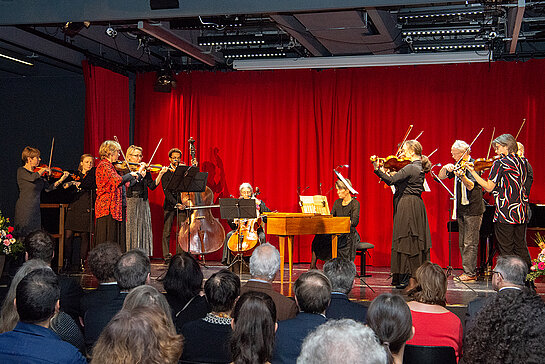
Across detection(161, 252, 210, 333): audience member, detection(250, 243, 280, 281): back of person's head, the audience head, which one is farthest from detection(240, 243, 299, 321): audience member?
the audience head

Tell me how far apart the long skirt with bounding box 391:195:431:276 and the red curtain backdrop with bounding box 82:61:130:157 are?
5.09m

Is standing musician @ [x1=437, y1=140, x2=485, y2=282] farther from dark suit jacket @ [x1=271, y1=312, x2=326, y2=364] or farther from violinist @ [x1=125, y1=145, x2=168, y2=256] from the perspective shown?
dark suit jacket @ [x1=271, y1=312, x2=326, y2=364]

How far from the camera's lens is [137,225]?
8852mm

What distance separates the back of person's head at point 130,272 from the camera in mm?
3797

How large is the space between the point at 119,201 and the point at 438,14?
4.60m

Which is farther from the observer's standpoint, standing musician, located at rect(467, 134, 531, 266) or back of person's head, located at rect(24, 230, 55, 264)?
standing musician, located at rect(467, 134, 531, 266)

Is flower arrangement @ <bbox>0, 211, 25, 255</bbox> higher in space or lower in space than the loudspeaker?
lower

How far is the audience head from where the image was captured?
401cm

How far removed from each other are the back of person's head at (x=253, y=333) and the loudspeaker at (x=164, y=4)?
4135 millimetres

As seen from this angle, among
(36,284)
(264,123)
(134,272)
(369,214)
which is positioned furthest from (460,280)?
(36,284)

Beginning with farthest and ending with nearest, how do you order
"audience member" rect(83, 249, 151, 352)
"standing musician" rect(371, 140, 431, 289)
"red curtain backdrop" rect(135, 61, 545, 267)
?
"red curtain backdrop" rect(135, 61, 545, 267) → "standing musician" rect(371, 140, 431, 289) → "audience member" rect(83, 249, 151, 352)

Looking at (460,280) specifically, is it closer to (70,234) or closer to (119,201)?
(119,201)

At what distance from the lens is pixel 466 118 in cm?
958

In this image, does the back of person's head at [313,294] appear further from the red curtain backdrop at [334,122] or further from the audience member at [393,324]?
the red curtain backdrop at [334,122]
